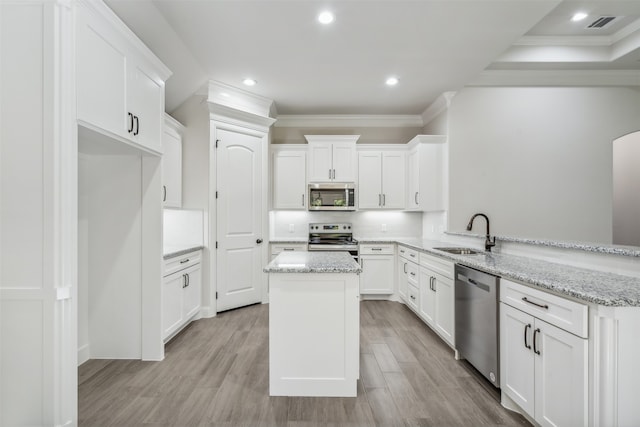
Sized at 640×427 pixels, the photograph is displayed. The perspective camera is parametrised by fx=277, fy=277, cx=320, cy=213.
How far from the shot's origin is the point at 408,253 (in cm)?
385

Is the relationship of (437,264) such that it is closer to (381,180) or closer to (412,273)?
(412,273)

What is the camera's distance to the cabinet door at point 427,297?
304 cm

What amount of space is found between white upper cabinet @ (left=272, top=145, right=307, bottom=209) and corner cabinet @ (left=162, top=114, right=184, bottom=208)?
1.50 metres

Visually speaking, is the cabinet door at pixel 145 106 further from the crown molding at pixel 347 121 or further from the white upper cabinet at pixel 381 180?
the white upper cabinet at pixel 381 180

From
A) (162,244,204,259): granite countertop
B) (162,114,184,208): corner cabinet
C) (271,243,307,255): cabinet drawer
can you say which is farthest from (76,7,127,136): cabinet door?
(271,243,307,255): cabinet drawer

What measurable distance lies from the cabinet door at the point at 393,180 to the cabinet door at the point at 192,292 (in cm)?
Answer: 297

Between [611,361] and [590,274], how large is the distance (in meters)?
0.71

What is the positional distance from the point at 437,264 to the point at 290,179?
263cm

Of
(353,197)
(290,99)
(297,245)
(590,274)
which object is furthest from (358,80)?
(590,274)

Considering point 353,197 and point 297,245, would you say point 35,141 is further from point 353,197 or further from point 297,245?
point 353,197

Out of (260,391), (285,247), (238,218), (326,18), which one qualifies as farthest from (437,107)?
(260,391)

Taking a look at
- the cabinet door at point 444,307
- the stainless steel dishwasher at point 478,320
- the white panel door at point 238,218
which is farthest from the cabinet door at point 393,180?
the stainless steel dishwasher at point 478,320

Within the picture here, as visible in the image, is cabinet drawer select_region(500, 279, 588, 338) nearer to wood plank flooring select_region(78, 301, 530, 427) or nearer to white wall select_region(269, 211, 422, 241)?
wood plank flooring select_region(78, 301, 530, 427)

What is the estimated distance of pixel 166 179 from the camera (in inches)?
123
